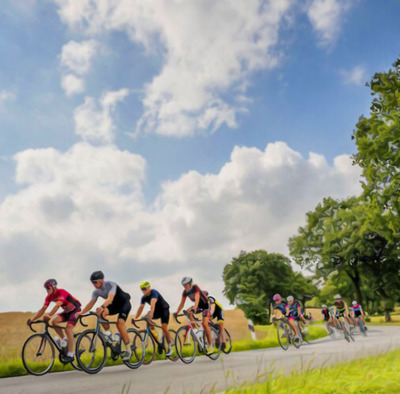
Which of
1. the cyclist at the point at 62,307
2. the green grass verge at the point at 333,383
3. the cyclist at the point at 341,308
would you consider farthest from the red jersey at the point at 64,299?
the cyclist at the point at 341,308

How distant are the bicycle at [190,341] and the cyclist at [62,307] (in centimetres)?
288

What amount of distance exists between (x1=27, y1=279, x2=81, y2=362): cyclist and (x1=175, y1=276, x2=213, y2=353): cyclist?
118 inches

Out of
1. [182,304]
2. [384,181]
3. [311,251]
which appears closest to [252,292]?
[311,251]

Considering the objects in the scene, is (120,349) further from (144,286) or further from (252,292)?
(252,292)

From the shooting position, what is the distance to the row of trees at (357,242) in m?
23.9

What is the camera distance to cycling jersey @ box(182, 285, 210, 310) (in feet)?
36.7

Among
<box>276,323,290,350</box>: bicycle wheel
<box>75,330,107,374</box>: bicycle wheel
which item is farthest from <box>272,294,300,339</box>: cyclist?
<box>75,330,107,374</box>: bicycle wheel

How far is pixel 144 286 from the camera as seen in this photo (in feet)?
33.8

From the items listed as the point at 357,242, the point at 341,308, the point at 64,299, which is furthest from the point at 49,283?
the point at 357,242

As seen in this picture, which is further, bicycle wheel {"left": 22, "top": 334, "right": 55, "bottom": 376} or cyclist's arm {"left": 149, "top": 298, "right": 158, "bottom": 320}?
cyclist's arm {"left": 149, "top": 298, "right": 158, "bottom": 320}

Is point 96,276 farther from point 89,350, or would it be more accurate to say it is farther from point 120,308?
point 89,350

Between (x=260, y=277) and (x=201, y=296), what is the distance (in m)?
46.7

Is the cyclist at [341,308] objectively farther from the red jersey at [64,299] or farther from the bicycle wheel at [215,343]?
the red jersey at [64,299]

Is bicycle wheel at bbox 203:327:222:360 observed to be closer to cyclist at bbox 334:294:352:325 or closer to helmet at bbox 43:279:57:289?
helmet at bbox 43:279:57:289
